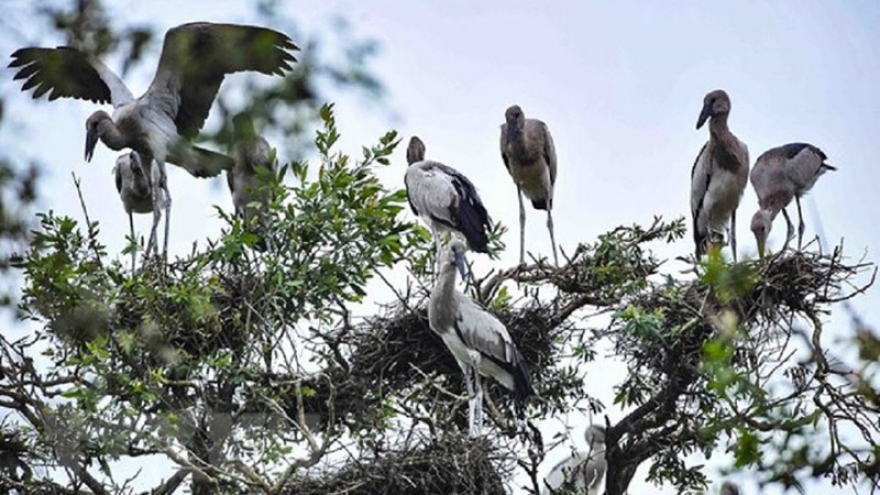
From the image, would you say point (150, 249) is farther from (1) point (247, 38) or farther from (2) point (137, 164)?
(1) point (247, 38)

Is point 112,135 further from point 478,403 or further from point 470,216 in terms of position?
point 478,403

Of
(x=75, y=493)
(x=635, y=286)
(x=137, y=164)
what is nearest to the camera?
(x=75, y=493)

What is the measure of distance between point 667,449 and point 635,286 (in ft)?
3.35

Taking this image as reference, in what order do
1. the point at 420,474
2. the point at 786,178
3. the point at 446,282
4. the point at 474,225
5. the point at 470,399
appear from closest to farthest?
the point at 420,474
the point at 470,399
the point at 446,282
the point at 474,225
the point at 786,178

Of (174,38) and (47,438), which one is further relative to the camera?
(174,38)

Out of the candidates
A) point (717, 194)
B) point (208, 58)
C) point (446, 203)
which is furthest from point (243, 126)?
point (717, 194)

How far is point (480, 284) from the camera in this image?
9.70 metres

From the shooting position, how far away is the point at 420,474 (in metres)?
7.49

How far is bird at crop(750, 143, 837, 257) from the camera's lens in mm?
10680

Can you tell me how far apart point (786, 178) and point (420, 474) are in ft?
13.9

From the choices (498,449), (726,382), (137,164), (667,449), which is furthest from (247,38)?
(137,164)

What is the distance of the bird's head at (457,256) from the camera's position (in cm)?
904

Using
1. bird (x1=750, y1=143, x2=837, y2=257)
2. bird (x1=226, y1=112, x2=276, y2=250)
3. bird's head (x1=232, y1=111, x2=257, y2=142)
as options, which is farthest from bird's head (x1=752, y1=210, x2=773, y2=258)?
bird's head (x1=232, y1=111, x2=257, y2=142)

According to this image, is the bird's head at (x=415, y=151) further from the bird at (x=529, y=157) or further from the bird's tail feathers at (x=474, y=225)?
the bird's tail feathers at (x=474, y=225)
